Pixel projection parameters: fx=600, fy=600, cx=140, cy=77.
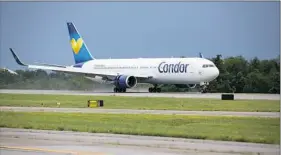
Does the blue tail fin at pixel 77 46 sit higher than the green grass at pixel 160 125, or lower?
higher

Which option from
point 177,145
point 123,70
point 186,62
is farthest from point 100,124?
point 123,70

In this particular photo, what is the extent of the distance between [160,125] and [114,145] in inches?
240

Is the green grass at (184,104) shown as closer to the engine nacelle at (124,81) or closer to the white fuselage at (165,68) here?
the white fuselage at (165,68)

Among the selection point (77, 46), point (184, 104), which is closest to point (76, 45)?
point (77, 46)

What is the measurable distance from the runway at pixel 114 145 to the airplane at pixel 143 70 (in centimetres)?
4110

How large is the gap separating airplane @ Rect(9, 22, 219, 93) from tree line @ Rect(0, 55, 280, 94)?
3.13 metres

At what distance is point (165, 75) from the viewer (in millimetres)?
65062

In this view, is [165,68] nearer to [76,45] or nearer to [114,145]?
[76,45]

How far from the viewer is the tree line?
66438mm

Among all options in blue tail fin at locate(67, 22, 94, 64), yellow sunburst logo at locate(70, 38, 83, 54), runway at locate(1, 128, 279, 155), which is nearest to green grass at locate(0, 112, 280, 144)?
runway at locate(1, 128, 279, 155)

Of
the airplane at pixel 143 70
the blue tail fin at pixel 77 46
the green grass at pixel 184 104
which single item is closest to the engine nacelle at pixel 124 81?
the airplane at pixel 143 70

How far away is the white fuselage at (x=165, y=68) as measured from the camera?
204 feet

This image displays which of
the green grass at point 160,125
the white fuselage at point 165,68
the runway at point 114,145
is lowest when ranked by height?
the runway at point 114,145

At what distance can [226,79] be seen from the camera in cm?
7450
